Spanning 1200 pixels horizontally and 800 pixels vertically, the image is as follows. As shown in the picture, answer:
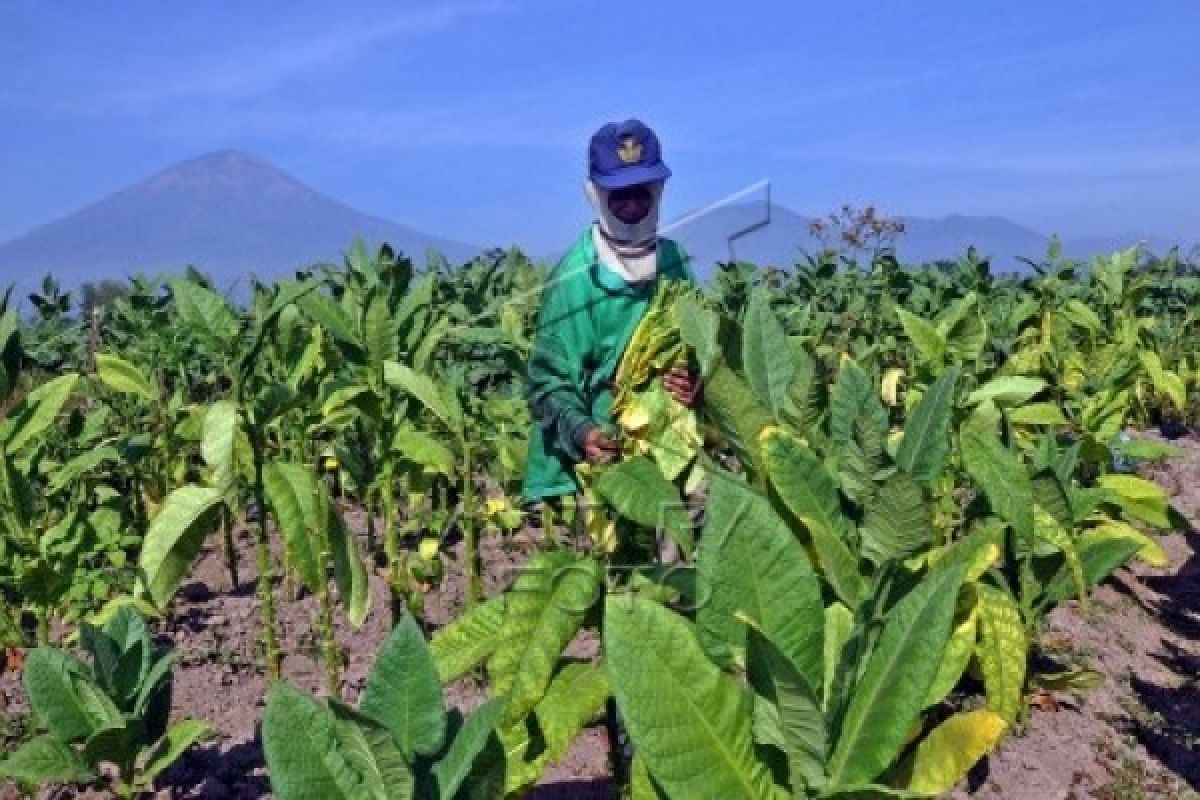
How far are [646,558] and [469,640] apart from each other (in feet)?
1.45

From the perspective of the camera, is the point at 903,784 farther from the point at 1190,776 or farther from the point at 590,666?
the point at 1190,776

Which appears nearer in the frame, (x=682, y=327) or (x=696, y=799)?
(x=696, y=799)

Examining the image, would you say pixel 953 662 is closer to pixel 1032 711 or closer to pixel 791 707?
pixel 791 707

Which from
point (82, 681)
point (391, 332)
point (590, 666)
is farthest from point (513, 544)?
point (590, 666)

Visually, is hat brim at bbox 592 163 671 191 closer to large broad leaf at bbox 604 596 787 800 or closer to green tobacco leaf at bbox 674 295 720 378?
green tobacco leaf at bbox 674 295 720 378

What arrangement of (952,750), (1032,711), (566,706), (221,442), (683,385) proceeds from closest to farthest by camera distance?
(952,750) → (566,706) → (683,385) → (221,442) → (1032,711)

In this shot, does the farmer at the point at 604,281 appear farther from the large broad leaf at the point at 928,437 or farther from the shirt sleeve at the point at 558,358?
the large broad leaf at the point at 928,437

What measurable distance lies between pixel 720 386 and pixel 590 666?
0.56 m

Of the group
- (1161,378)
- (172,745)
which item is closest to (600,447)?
(172,745)

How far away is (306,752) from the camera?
5.24 ft

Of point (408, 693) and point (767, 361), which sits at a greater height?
point (767, 361)

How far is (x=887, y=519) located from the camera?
2.15 metres

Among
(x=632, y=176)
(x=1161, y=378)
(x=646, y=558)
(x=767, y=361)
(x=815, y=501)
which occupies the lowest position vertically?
(x=1161, y=378)

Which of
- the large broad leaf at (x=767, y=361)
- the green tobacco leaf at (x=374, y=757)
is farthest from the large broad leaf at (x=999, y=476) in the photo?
the green tobacco leaf at (x=374, y=757)
